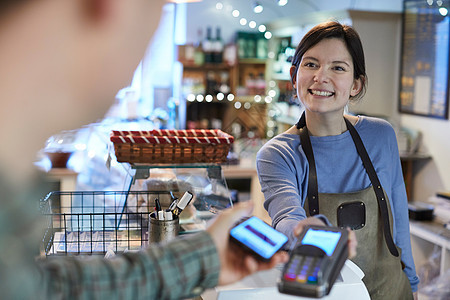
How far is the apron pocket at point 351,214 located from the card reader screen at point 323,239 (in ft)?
2.54

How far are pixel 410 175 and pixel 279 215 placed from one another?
3.64 m

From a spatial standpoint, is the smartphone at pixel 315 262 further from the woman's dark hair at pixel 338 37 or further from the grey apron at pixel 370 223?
the woman's dark hair at pixel 338 37

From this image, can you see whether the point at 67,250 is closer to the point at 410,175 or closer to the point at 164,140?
Answer: the point at 164,140

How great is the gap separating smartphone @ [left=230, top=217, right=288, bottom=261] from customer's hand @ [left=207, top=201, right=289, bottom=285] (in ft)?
0.04

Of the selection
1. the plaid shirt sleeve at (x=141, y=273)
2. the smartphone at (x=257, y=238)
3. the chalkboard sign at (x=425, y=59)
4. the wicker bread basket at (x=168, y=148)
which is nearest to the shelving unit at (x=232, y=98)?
the chalkboard sign at (x=425, y=59)

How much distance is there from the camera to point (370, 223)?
1.87 metres

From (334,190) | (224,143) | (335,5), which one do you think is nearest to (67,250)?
(224,143)

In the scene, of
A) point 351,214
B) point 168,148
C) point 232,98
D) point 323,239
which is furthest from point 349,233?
point 232,98

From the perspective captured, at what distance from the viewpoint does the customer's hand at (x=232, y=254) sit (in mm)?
945

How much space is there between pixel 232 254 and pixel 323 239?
0.60ft

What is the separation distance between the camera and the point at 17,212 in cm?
67

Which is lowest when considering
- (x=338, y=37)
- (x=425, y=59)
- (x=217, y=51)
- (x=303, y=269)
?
(x=303, y=269)

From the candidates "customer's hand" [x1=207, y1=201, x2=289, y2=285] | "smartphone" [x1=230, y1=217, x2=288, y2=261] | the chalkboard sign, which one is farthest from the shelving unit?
"customer's hand" [x1=207, y1=201, x2=289, y2=285]

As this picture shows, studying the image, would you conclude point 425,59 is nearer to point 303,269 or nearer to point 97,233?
point 97,233
